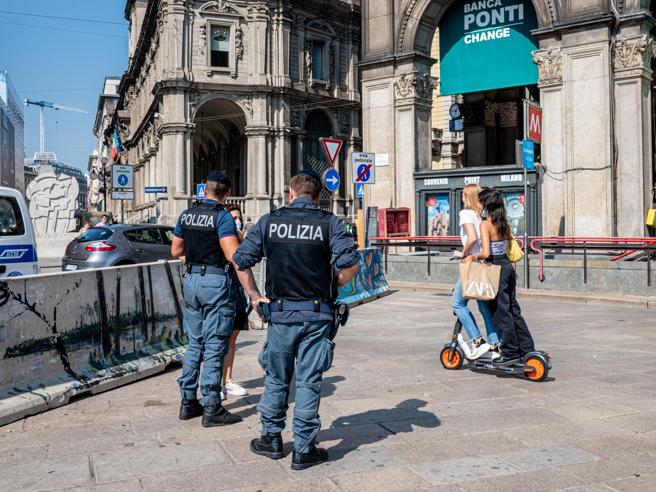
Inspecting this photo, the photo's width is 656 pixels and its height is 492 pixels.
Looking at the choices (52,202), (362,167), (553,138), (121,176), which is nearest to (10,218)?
(362,167)

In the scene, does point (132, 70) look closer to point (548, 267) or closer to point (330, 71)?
point (330, 71)

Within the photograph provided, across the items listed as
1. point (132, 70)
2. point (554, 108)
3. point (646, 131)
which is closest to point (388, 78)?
point (554, 108)

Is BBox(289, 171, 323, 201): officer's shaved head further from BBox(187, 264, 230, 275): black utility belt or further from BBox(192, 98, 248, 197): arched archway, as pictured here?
BBox(192, 98, 248, 197): arched archway

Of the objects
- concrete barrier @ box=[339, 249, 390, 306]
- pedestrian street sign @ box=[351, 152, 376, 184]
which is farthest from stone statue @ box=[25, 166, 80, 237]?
concrete barrier @ box=[339, 249, 390, 306]

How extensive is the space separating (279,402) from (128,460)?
1.09m

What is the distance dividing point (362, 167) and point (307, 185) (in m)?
12.4

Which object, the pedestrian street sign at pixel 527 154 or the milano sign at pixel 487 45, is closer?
the pedestrian street sign at pixel 527 154

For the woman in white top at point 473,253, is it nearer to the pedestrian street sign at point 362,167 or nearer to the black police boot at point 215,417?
the black police boot at point 215,417

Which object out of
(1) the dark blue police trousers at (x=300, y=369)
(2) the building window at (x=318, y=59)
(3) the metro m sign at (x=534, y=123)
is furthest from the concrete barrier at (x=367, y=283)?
(2) the building window at (x=318, y=59)

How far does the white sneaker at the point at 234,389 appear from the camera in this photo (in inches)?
257

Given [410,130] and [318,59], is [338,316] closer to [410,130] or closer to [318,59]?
[410,130]

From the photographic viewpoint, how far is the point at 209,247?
224 inches

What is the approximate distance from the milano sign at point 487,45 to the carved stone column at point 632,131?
2.62 meters

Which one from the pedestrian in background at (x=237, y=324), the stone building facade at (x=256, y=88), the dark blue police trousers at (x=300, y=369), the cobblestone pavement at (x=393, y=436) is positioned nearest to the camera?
the cobblestone pavement at (x=393, y=436)
